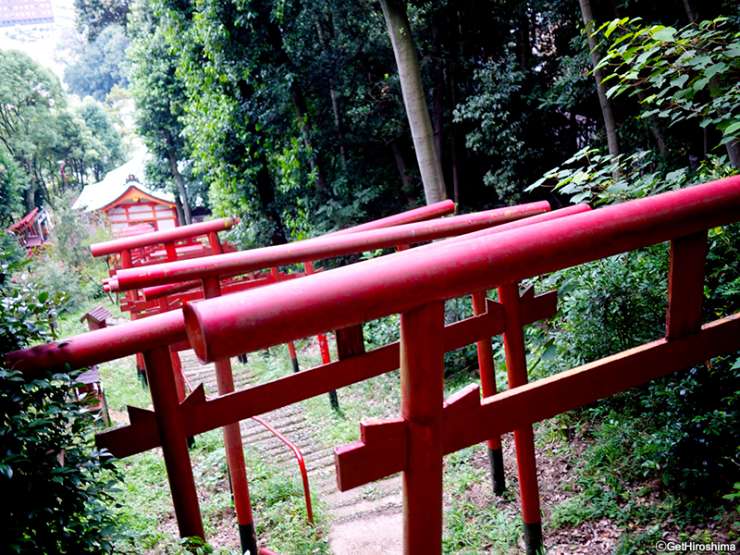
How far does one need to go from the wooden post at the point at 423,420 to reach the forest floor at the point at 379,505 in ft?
3.76

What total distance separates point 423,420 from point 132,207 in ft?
75.8

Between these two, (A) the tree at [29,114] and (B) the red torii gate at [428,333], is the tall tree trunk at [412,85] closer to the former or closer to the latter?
(B) the red torii gate at [428,333]

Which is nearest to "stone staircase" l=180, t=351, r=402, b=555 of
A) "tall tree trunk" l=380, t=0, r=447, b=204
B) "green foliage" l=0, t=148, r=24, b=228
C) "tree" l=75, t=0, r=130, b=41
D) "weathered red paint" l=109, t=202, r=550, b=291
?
"weathered red paint" l=109, t=202, r=550, b=291

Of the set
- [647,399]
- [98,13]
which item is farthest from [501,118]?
[98,13]

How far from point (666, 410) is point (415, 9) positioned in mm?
8825

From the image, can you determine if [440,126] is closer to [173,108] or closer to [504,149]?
[504,149]

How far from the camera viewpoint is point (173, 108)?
47.9 feet

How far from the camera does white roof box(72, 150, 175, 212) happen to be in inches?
850

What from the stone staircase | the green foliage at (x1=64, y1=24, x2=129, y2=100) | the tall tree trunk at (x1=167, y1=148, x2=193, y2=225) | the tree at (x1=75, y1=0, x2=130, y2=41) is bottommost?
the stone staircase

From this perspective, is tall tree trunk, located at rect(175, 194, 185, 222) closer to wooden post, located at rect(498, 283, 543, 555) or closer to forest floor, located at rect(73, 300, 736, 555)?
forest floor, located at rect(73, 300, 736, 555)

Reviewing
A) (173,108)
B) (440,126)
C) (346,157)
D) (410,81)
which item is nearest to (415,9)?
(440,126)

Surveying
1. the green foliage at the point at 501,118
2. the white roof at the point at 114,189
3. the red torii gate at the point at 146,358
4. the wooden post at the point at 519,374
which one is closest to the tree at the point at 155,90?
the white roof at the point at 114,189

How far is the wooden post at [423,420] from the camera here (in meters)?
1.23

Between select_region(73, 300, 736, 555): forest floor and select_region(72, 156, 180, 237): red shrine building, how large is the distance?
17.3 metres
